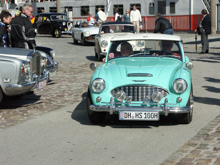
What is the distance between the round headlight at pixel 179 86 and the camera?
7926 millimetres

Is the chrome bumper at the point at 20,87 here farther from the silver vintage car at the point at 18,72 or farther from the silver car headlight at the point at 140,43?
the silver car headlight at the point at 140,43

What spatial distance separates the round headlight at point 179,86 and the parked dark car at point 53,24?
1025 inches

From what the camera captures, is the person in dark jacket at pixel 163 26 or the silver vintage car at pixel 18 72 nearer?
the silver vintage car at pixel 18 72

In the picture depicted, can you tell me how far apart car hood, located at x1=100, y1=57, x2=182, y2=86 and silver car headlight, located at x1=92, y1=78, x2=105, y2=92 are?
5.8 inches

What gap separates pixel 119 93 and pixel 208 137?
153 cm

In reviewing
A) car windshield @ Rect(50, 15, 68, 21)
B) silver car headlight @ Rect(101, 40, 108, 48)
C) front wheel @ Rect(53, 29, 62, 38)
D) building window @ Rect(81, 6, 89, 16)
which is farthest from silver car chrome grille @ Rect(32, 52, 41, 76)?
building window @ Rect(81, 6, 89, 16)

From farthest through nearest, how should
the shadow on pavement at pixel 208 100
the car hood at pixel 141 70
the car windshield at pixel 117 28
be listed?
the car windshield at pixel 117 28, the shadow on pavement at pixel 208 100, the car hood at pixel 141 70

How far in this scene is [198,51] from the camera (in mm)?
23188

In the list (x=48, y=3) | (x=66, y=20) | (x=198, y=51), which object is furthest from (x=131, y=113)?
(x=48, y=3)

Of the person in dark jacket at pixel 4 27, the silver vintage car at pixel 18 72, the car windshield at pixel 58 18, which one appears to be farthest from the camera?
the car windshield at pixel 58 18

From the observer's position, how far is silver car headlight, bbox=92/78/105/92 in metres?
8.06

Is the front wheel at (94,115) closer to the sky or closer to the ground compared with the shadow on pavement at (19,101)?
closer to the sky

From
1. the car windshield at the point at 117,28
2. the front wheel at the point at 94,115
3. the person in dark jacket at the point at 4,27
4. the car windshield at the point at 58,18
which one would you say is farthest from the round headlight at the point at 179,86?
the car windshield at the point at 58,18

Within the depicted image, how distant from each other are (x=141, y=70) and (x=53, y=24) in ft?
88.3
